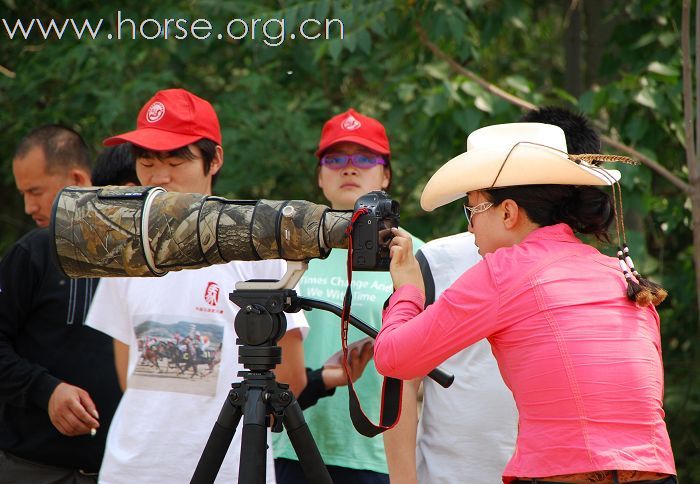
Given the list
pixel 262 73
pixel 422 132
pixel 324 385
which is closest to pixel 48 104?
pixel 262 73

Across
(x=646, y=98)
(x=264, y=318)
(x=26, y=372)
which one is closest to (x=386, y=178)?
(x=646, y=98)

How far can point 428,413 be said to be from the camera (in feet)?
10.1

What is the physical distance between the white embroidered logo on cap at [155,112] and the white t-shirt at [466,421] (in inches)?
40.0

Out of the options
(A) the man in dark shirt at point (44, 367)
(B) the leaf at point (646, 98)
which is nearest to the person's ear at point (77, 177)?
(A) the man in dark shirt at point (44, 367)

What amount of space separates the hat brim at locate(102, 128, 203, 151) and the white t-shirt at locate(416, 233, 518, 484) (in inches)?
34.9

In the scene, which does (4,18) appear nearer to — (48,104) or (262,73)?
(48,104)

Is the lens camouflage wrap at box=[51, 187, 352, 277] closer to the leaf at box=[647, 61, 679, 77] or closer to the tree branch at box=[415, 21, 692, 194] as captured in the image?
the tree branch at box=[415, 21, 692, 194]

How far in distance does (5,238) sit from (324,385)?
4.17 m

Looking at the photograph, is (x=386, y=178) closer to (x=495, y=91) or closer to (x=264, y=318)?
(x=495, y=91)

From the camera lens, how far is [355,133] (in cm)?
375

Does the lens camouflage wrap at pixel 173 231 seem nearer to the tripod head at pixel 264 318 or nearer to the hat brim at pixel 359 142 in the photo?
the tripod head at pixel 264 318

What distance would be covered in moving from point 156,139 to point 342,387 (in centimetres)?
106

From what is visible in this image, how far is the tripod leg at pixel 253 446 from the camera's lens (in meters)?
2.30

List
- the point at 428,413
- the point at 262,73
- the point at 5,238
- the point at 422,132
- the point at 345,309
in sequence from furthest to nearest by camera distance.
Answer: the point at 5,238 → the point at 262,73 → the point at 422,132 → the point at 428,413 → the point at 345,309
